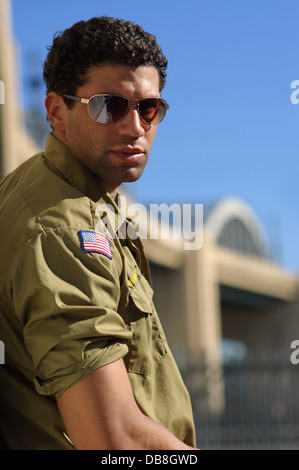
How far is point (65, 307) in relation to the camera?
1.68m

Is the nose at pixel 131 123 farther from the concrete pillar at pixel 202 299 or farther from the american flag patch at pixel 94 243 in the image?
the concrete pillar at pixel 202 299

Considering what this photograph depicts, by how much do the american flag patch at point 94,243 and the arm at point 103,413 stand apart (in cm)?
25

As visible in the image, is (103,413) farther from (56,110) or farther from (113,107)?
(56,110)

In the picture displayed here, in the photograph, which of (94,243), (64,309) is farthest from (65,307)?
(94,243)

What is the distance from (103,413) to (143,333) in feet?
1.13

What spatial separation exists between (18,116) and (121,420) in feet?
60.0

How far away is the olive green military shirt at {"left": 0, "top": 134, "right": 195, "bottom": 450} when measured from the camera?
1.69 metres

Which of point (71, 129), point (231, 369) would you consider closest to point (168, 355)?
point (71, 129)

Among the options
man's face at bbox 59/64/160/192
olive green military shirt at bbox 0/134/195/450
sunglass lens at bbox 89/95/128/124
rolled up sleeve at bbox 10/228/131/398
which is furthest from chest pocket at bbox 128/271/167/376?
sunglass lens at bbox 89/95/128/124

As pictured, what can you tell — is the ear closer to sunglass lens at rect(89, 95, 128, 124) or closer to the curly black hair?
the curly black hair

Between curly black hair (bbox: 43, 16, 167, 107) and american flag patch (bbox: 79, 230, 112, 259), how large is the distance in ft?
1.53

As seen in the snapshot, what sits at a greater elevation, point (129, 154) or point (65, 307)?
point (129, 154)

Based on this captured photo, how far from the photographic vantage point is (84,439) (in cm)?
168

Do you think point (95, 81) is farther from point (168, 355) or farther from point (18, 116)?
point (18, 116)
